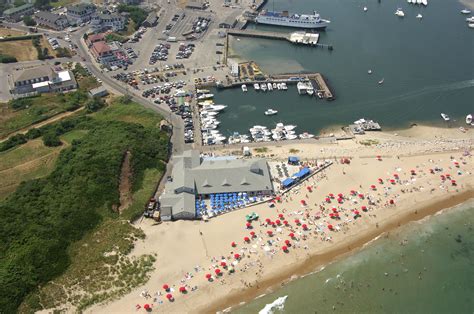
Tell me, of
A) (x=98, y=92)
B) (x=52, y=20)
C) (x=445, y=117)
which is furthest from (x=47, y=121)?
(x=445, y=117)

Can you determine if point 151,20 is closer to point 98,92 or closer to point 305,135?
point 98,92

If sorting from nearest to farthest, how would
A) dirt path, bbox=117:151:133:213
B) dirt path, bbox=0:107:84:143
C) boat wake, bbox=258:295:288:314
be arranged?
boat wake, bbox=258:295:288:314 → dirt path, bbox=117:151:133:213 → dirt path, bbox=0:107:84:143

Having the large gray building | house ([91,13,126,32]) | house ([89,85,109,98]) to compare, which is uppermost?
house ([91,13,126,32])

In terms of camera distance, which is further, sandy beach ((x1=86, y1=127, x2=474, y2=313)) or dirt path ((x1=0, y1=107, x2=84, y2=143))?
dirt path ((x1=0, y1=107, x2=84, y2=143))

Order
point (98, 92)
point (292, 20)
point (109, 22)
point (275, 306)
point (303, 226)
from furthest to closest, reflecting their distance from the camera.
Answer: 1. point (292, 20)
2. point (109, 22)
3. point (98, 92)
4. point (303, 226)
5. point (275, 306)

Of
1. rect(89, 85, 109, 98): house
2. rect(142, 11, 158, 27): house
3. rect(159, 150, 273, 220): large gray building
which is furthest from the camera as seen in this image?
rect(142, 11, 158, 27): house

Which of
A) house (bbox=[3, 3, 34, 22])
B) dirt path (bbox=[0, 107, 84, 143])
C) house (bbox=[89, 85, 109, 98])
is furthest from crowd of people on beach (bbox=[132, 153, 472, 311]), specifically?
house (bbox=[3, 3, 34, 22])

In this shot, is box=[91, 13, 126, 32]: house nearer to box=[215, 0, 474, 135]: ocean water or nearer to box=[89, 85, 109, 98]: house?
box=[215, 0, 474, 135]: ocean water

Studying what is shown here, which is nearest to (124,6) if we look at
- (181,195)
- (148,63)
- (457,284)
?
(148,63)
